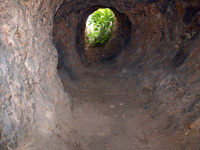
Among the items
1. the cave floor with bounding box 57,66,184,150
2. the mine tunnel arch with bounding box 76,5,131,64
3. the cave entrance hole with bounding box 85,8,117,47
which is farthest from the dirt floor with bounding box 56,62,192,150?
the cave entrance hole with bounding box 85,8,117,47

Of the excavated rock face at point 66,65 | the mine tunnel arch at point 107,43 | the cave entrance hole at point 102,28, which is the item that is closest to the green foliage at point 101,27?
the cave entrance hole at point 102,28

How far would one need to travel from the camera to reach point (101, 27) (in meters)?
11.2

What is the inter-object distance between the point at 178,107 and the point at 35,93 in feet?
8.98

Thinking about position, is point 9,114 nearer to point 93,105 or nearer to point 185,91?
point 93,105

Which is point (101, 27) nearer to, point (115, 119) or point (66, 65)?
point (66, 65)

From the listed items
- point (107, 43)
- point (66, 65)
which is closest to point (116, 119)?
point (66, 65)

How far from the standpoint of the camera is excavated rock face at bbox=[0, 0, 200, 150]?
95.7 inches

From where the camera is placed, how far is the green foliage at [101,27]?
10.9m

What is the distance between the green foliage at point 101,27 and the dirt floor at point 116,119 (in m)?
5.25

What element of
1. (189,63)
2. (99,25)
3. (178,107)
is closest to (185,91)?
(178,107)

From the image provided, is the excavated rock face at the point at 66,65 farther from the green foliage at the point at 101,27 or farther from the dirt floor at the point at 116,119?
the green foliage at the point at 101,27

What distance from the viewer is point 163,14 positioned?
5250 mm

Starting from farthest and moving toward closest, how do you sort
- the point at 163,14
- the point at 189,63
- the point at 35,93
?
the point at 163,14 < the point at 189,63 < the point at 35,93

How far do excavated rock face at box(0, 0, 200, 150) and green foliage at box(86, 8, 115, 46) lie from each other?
4.02 metres
